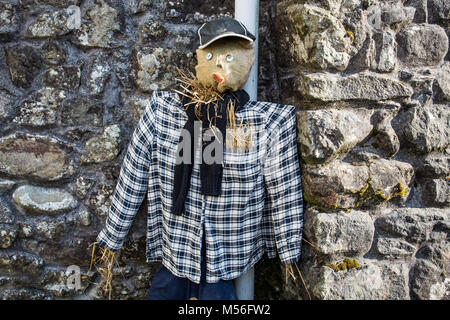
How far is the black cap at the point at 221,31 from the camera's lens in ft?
5.03

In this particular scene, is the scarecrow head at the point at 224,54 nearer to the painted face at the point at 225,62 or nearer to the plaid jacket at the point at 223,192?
the painted face at the point at 225,62

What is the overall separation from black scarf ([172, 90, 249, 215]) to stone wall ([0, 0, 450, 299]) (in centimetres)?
29

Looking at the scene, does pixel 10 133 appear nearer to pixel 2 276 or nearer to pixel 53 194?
pixel 53 194

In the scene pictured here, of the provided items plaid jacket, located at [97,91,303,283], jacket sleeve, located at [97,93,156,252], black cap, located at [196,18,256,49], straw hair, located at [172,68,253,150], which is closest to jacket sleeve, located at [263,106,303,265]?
plaid jacket, located at [97,91,303,283]

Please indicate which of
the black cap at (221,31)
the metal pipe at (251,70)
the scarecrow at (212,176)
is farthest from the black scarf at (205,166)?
the black cap at (221,31)

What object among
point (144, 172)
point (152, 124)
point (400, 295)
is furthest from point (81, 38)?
point (400, 295)

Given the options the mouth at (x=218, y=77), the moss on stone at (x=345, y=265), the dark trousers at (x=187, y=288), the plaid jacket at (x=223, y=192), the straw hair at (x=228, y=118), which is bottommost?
the dark trousers at (x=187, y=288)

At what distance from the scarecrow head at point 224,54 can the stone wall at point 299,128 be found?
248 mm

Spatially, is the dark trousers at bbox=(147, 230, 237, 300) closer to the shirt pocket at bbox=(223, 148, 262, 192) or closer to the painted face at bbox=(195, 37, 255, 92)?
the shirt pocket at bbox=(223, 148, 262, 192)

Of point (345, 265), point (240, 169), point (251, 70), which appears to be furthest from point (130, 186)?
point (345, 265)

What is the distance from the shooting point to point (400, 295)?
5.44 feet

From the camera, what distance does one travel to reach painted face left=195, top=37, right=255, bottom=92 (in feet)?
5.15

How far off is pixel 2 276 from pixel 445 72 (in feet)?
7.81
